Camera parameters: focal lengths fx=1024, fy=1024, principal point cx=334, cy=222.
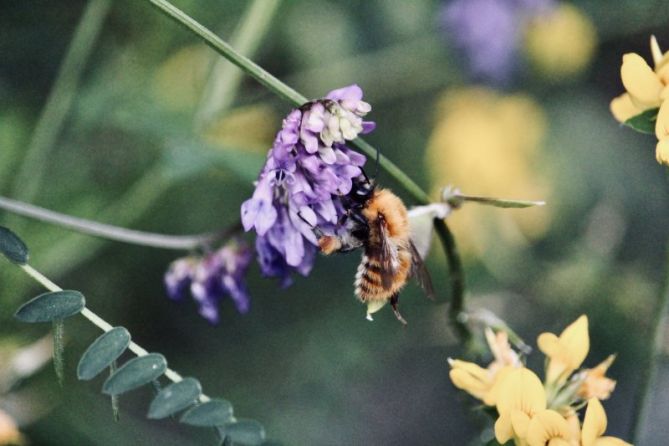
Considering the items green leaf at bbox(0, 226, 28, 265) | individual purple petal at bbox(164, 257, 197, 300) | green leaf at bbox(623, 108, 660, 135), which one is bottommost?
green leaf at bbox(0, 226, 28, 265)

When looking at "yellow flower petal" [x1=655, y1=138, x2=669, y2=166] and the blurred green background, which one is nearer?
"yellow flower petal" [x1=655, y1=138, x2=669, y2=166]

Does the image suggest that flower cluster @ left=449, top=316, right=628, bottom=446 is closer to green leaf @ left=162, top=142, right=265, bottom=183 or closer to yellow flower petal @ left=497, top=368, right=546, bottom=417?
yellow flower petal @ left=497, top=368, right=546, bottom=417

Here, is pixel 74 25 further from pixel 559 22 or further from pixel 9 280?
pixel 559 22

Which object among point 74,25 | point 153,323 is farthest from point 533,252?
point 74,25

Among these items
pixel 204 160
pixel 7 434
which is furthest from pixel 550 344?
pixel 204 160

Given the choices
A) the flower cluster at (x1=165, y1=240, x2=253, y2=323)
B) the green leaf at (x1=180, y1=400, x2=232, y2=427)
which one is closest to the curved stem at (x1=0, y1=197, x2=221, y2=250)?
the flower cluster at (x1=165, y1=240, x2=253, y2=323)

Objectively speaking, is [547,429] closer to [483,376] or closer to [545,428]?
[545,428]
